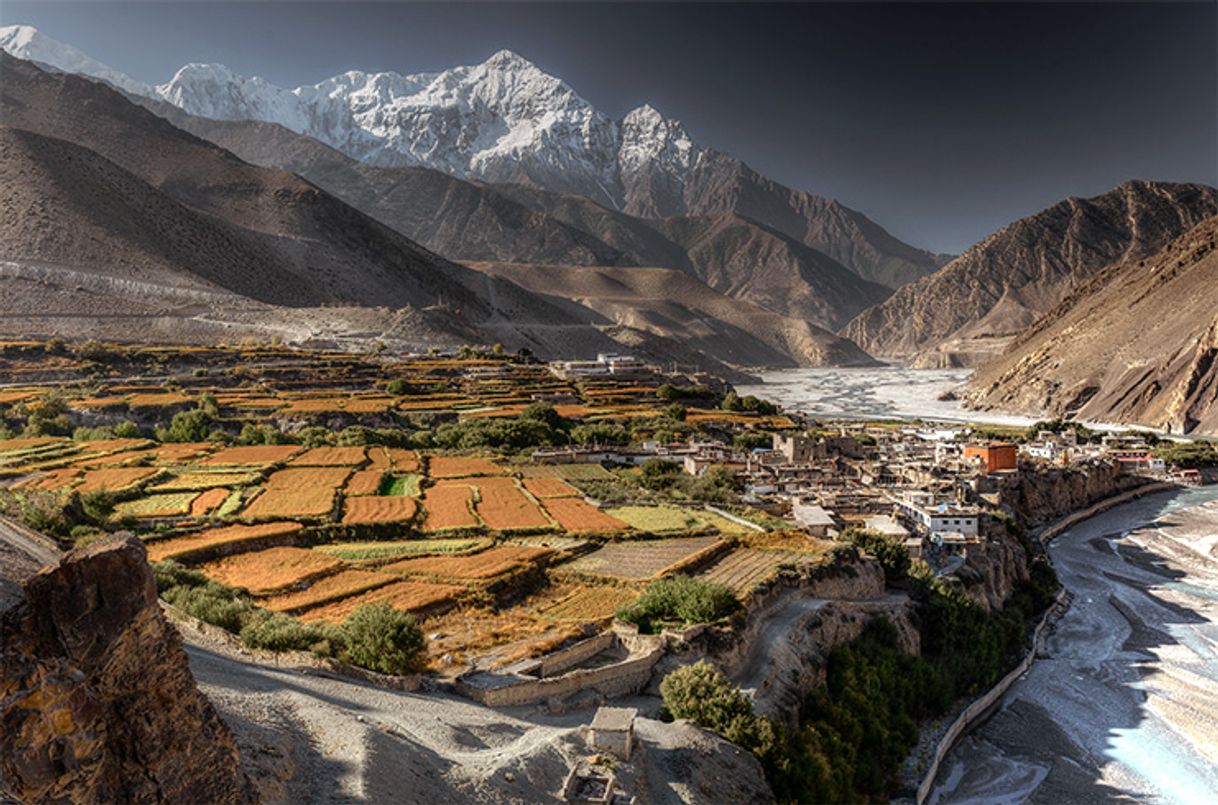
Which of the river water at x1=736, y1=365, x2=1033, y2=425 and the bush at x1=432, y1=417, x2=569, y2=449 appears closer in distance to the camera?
the bush at x1=432, y1=417, x2=569, y2=449

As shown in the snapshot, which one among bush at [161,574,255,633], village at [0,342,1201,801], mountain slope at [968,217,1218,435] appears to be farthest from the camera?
mountain slope at [968,217,1218,435]

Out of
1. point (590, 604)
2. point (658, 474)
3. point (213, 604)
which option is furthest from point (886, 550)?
point (213, 604)

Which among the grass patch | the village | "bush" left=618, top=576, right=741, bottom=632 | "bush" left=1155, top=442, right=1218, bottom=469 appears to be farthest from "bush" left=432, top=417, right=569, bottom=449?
"bush" left=1155, top=442, right=1218, bottom=469

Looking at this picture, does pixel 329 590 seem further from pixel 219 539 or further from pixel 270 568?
pixel 219 539

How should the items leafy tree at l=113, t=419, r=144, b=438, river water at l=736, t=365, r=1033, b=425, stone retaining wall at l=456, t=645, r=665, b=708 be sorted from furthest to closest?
river water at l=736, t=365, r=1033, b=425, leafy tree at l=113, t=419, r=144, b=438, stone retaining wall at l=456, t=645, r=665, b=708

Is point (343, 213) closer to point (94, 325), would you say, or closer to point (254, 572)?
point (94, 325)

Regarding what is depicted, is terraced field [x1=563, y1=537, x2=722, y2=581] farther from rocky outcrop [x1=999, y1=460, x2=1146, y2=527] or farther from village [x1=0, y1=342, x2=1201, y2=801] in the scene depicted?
rocky outcrop [x1=999, y1=460, x2=1146, y2=527]
